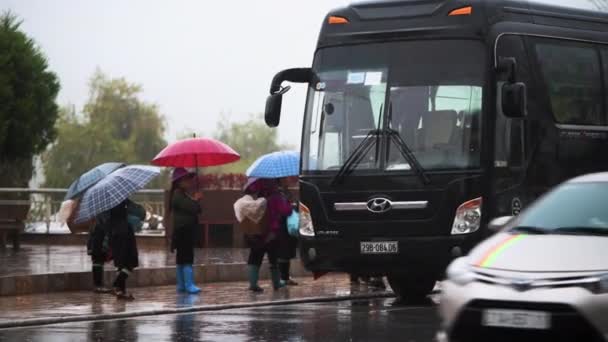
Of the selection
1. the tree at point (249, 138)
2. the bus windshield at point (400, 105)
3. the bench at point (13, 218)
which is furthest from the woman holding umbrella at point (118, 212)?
the tree at point (249, 138)

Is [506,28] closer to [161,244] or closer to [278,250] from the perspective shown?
[278,250]

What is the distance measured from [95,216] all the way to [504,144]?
5614 millimetres

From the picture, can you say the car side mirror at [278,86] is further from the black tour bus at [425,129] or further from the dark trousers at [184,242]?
the dark trousers at [184,242]

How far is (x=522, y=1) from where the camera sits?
17984 mm

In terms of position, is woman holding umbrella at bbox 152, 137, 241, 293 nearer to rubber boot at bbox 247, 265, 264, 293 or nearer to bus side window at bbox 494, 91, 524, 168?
rubber boot at bbox 247, 265, 264, 293

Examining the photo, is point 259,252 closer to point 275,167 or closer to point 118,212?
point 275,167

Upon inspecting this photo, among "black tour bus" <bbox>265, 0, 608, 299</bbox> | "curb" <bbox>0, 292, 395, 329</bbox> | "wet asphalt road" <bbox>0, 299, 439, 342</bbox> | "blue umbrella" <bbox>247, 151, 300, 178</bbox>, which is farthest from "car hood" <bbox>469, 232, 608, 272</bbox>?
"blue umbrella" <bbox>247, 151, 300, 178</bbox>

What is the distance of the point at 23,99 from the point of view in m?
36.8

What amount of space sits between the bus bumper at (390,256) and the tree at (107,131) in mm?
81010

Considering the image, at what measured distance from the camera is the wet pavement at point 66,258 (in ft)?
70.8

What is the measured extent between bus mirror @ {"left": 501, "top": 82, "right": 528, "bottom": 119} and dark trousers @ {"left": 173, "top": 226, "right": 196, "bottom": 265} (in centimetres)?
496

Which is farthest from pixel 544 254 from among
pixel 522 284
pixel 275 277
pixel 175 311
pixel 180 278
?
pixel 275 277

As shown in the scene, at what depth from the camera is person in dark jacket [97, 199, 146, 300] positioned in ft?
62.0

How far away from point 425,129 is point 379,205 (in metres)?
1.00
